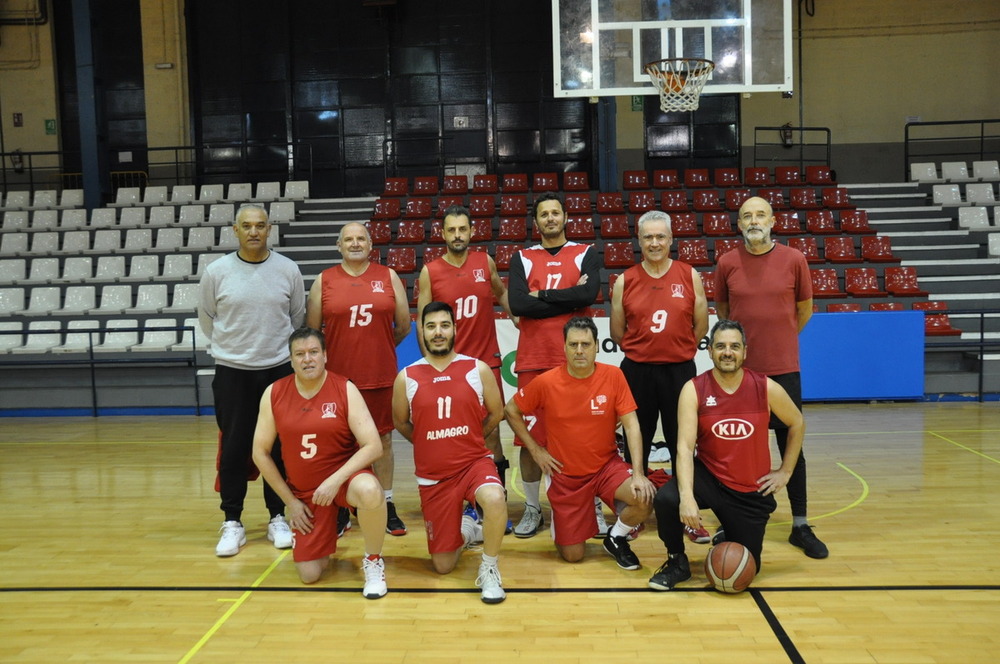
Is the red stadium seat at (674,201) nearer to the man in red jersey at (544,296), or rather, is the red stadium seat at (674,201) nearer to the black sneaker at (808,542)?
the man in red jersey at (544,296)

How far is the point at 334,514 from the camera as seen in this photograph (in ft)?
12.4

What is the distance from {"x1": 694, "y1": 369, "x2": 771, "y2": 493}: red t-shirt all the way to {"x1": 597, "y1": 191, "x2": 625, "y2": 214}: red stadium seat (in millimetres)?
8641

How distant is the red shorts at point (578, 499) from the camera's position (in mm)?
3846

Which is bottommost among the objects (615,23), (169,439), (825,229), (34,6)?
(169,439)

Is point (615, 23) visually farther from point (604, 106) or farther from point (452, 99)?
point (452, 99)

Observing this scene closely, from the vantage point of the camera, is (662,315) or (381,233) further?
(381,233)

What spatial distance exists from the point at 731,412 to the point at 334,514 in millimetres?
1833

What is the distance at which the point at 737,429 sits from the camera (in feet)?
11.8

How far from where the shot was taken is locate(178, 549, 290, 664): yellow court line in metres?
3.01

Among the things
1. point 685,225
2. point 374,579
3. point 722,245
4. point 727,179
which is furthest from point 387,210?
point 374,579

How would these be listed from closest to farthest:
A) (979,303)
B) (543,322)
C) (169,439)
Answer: (543,322) → (169,439) → (979,303)

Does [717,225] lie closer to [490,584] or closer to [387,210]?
[387,210]

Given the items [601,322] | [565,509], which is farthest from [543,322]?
[601,322]

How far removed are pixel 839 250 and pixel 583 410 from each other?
8.10 meters
